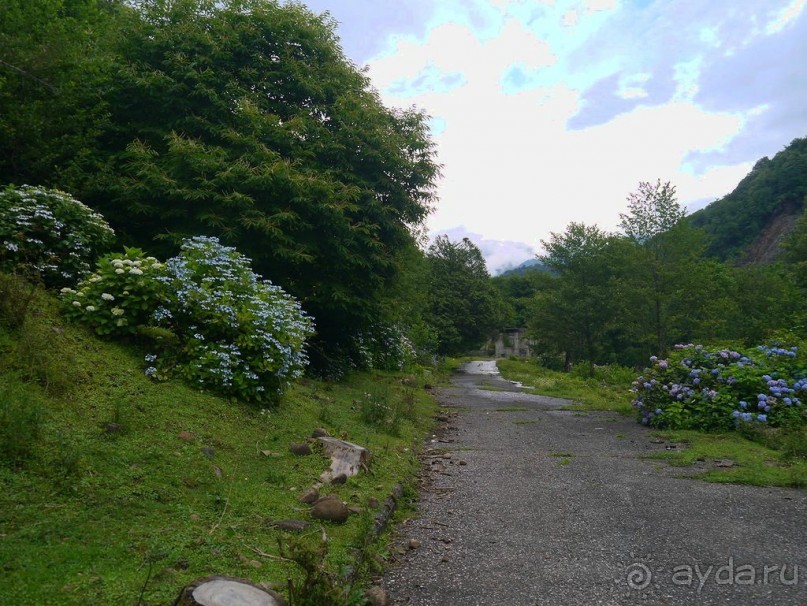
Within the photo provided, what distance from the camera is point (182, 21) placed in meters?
12.6

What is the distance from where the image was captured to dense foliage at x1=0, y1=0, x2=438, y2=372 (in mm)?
10828

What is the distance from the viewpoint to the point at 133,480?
172 inches

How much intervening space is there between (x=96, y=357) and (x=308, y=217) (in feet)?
19.8

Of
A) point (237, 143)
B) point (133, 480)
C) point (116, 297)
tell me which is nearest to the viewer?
point (133, 480)

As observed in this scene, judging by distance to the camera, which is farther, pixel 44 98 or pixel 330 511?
pixel 44 98

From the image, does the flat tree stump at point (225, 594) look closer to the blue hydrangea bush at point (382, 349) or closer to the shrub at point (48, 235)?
the shrub at point (48, 235)

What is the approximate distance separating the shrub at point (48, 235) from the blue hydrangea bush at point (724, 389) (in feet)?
32.4

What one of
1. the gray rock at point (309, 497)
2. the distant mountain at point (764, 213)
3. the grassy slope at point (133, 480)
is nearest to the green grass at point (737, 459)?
the grassy slope at point (133, 480)

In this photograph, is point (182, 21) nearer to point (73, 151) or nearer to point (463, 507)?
point (73, 151)

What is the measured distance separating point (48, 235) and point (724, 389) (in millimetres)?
10826

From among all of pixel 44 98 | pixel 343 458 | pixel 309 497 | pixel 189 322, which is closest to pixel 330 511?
pixel 309 497

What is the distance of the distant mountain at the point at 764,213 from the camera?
51.0m

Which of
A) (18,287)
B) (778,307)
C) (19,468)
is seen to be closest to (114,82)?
(18,287)

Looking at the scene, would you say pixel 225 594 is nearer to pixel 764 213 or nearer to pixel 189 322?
pixel 189 322
